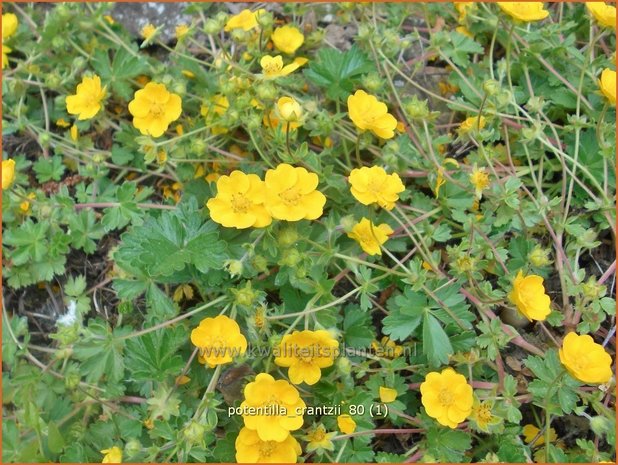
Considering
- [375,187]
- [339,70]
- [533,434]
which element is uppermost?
[339,70]

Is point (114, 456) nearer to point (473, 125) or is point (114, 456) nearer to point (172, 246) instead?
point (172, 246)

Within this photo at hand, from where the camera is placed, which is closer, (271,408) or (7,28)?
(271,408)

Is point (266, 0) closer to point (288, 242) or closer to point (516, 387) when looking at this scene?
point (288, 242)

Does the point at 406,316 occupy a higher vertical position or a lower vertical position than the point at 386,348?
higher

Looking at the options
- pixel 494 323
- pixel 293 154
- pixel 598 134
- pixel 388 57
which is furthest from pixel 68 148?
pixel 598 134

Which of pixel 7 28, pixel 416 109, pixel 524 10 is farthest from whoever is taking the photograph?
pixel 7 28

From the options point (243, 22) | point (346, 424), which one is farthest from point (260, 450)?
point (243, 22)

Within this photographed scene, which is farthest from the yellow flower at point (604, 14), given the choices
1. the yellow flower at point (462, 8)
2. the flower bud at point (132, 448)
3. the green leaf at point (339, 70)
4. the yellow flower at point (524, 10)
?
the flower bud at point (132, 448)
